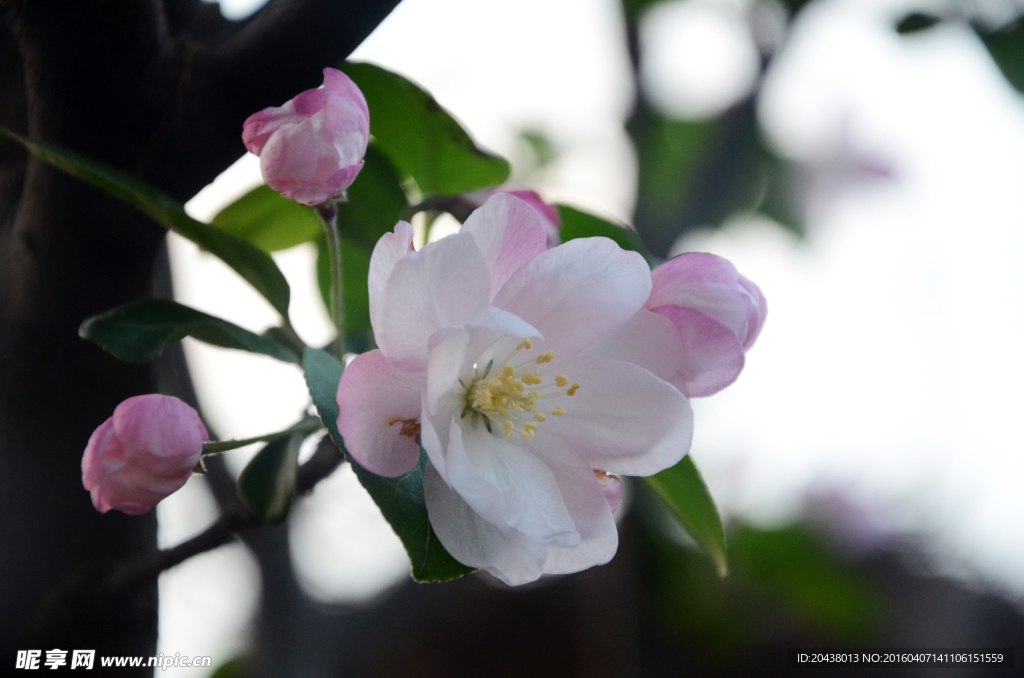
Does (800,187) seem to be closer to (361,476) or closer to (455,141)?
(455,141)

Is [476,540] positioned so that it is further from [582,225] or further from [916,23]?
[916,23]

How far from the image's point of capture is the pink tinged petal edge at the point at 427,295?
251mm

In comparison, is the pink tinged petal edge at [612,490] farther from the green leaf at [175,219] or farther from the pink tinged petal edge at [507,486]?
the green leaf at [175,219]

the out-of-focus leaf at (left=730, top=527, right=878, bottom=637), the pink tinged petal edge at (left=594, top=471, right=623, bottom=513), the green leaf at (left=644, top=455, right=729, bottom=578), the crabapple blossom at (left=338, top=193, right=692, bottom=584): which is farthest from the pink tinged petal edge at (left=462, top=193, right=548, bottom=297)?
the out-of-focus leaf at (left=730, top=527, right=878, bottom=637)

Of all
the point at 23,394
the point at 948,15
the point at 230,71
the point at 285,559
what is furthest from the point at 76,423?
the point at 948,15

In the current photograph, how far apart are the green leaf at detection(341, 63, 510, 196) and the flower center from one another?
0.28 meters

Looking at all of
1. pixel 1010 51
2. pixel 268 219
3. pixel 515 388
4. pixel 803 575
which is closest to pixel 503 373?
pixel 515 388

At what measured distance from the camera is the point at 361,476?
26 centimetres

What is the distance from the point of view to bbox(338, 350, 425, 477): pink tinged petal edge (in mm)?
251

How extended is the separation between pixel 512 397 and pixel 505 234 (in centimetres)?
8

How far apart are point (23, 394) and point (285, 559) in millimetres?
925

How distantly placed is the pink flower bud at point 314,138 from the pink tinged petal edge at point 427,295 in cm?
11

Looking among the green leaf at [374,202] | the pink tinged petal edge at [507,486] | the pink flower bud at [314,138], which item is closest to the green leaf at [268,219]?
the green leaf at [374,202]

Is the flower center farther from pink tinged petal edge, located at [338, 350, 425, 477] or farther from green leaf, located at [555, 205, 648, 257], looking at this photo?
green leaf, located at [555, 205, 648, 257]
